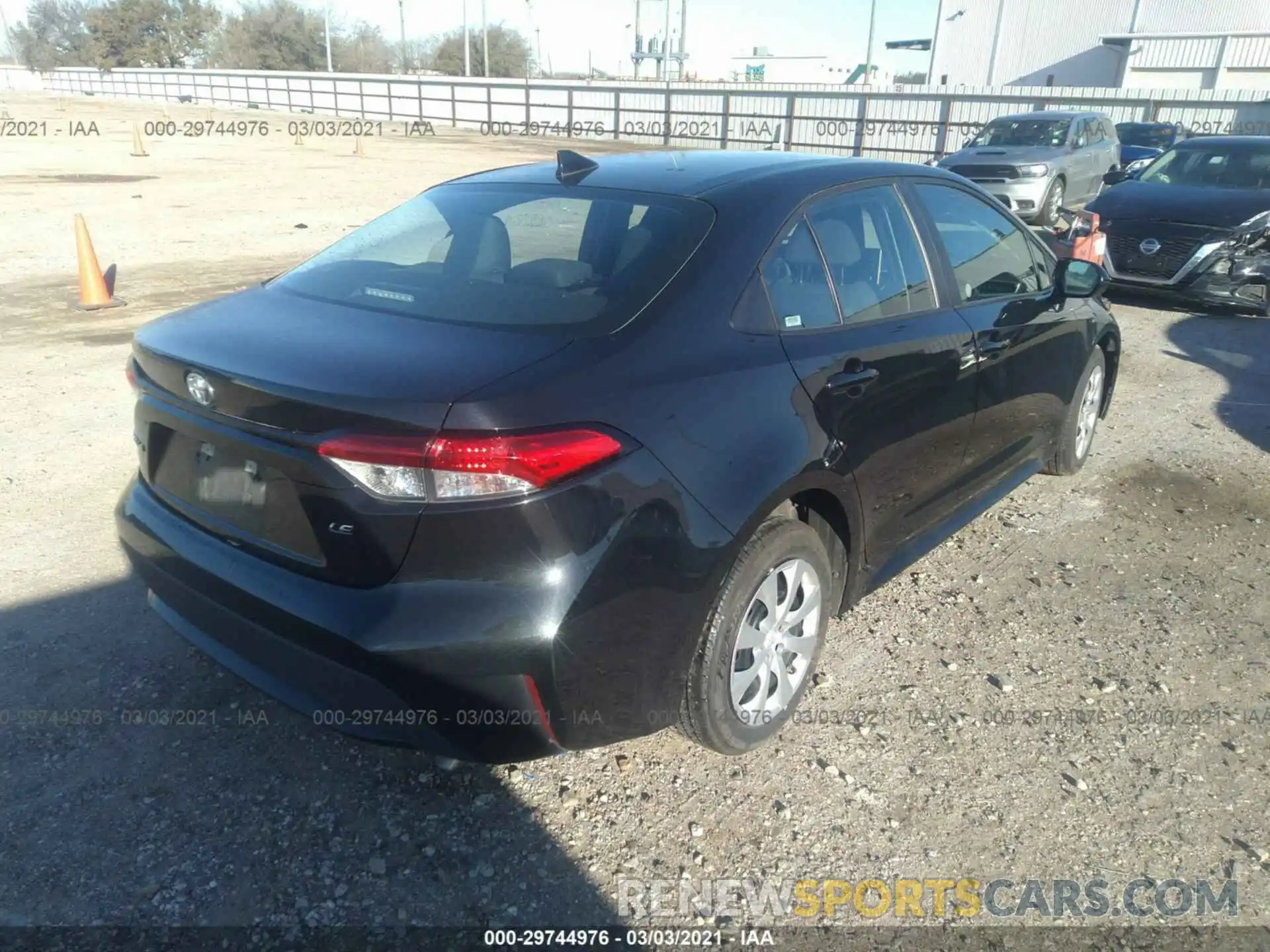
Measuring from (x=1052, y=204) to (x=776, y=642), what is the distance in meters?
14.9

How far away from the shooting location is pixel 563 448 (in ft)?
7.09

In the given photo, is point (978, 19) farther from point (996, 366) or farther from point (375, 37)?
point (375, 37)

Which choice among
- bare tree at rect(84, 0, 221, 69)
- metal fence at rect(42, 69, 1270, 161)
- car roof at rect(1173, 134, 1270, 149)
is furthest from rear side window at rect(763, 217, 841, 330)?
bare tree at rect(84, 0, 221, 69)

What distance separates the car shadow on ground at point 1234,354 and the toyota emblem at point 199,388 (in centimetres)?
576

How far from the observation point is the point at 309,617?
7.40ft

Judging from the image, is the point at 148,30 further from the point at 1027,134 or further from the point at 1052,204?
the point at 1052,204

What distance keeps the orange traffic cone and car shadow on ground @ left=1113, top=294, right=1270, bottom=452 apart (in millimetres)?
9123

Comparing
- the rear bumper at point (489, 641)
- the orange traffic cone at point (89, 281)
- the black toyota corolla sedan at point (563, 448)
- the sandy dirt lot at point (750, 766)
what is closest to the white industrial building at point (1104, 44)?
the orange traffic cone at point (89, 281)

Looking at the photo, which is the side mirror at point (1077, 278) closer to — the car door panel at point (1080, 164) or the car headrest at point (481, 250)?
the car headrest at point (481, 250)

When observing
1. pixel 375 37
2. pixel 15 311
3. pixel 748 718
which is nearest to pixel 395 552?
pixel 748 718

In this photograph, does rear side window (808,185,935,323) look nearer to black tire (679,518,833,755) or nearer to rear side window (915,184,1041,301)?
rear side window (915,184,1041,301)

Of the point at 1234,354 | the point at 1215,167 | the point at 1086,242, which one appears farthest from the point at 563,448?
the point at 1215,167

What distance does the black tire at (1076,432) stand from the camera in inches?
187

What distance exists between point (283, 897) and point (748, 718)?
134cm
